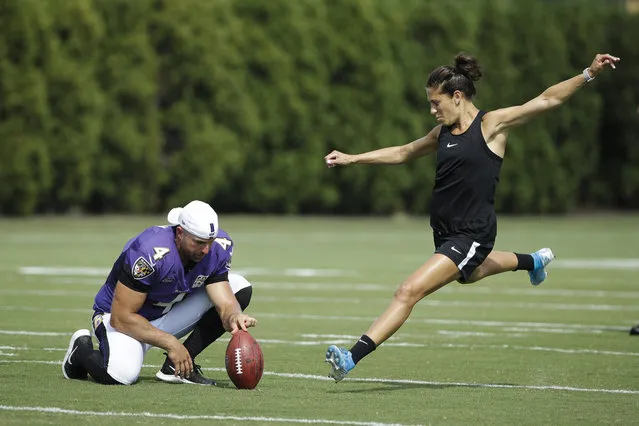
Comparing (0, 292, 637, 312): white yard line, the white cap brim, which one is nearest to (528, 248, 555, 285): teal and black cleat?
the white cap brim

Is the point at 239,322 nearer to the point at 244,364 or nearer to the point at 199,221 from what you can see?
the point at 244,364

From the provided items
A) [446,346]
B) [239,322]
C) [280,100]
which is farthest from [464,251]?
[280,100]

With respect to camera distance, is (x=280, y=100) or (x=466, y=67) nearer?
(x=466, y=67)

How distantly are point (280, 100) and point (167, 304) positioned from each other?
2868 cm

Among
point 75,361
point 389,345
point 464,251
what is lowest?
point 389,345

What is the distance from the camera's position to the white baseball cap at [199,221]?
24.6ft

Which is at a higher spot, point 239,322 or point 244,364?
→ point 239,322

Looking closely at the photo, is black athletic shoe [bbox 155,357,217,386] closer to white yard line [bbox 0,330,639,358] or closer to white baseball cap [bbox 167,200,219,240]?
white baseball cap [bbox 167,200,219,240]

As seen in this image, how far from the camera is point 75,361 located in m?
7.93

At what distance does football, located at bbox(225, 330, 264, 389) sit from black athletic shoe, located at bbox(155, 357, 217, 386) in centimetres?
35

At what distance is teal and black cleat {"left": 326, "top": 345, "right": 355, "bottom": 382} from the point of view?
7406 mm

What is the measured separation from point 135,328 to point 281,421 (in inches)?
61.8

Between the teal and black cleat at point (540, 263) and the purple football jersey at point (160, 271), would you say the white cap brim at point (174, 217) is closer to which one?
the purple football jersey at point (160, 271)

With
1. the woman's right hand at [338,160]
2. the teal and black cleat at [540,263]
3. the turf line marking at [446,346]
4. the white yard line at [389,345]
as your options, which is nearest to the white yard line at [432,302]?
the white yard line at [389,345]
